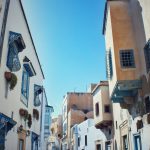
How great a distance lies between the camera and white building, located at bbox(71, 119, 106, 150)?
23.4 meters

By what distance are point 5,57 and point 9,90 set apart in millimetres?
1407

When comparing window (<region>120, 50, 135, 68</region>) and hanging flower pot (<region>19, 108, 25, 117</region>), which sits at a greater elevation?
window (<region>120, 50, 135, 68</region>)

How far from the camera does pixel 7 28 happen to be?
31.6 feet

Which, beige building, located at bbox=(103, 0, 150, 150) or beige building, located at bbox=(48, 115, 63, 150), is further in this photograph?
beige building, located at bbox=(48, 115, 63, 150)

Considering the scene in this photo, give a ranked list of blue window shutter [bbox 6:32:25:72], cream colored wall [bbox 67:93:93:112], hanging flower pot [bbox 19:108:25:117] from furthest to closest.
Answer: cream colored wall [bbox 67:93:93:112], hanging flower pot [bbox 19:108:25:117], blue window shutter [bbox 6:32:25:72]

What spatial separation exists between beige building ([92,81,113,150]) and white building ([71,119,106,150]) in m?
1.41

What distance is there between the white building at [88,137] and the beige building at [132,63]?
9875 millimetres

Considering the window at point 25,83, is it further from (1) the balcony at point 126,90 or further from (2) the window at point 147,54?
(2) the window at point 147,54

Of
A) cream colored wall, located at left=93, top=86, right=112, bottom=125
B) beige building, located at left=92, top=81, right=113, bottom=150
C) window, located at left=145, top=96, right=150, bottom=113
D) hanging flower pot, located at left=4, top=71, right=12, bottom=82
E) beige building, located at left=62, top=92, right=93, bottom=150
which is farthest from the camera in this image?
beige building, located at left=62, top=92, right=93, bottom=150

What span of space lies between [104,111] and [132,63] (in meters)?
8.63

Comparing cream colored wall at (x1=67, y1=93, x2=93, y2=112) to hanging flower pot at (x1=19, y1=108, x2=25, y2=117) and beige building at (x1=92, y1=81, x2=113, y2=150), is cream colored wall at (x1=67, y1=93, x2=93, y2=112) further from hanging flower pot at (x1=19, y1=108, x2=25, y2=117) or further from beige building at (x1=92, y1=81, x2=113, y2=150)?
hanging flower pot at (x1=19, y1=108, x2=25, y2=117)

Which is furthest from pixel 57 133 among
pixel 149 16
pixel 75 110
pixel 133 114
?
pixel 149 16

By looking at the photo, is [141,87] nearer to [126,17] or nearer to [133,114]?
[133,114]

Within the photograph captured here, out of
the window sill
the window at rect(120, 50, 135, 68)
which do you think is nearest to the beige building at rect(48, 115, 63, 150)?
the window sill
